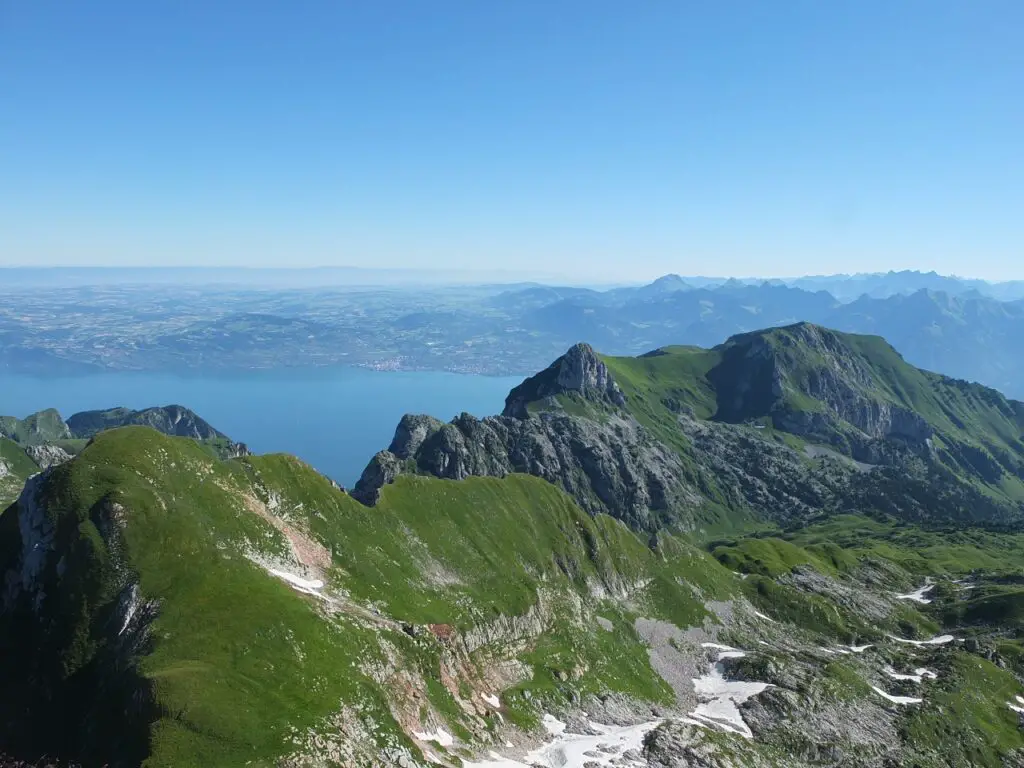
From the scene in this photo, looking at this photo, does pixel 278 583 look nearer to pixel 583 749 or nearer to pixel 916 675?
pixel 583 749

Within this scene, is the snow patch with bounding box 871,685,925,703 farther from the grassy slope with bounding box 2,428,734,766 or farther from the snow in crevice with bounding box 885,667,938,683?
the grassy slope with bounding box 2,428,734,766

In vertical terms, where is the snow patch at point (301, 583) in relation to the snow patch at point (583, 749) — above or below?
above

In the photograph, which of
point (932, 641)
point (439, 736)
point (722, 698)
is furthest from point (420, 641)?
point (932, 641)

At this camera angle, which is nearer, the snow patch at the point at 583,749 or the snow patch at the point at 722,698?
the snow patch at the point at 583,749

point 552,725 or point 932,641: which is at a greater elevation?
point 552,725

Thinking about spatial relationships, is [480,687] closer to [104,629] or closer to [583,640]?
[583,640]

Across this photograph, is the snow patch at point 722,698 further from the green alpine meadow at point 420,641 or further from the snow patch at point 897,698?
the snow patch at point 897,698

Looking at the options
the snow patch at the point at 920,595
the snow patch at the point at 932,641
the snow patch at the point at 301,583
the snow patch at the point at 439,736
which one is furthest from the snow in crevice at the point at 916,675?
the snow patch at the point at 301,583

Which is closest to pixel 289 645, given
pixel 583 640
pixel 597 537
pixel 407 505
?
pixel 407 505

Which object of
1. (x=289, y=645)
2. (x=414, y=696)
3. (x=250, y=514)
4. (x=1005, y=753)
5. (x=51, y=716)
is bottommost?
(x=1005, y=753)
